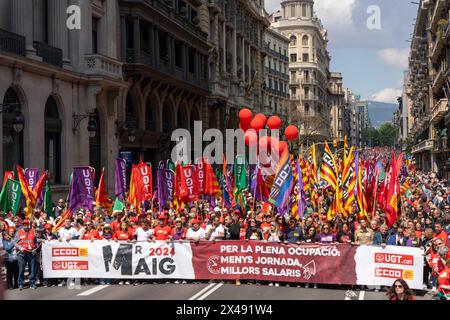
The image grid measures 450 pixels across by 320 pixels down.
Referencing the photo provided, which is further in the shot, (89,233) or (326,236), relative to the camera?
A: (89,233)

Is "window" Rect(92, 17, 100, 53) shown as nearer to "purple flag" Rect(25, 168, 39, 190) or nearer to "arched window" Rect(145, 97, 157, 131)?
"arched window" Rect(145, 97, 157, 131)

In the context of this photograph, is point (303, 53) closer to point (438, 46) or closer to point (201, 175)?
point (438, 46)

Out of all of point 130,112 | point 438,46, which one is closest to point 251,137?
point 130,112

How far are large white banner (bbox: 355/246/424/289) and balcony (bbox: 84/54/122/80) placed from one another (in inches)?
739

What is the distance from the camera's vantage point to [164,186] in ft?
74.5

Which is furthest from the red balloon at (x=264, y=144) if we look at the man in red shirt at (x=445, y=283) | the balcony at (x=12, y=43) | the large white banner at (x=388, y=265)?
the man in red shirt at (x=445, y=283)

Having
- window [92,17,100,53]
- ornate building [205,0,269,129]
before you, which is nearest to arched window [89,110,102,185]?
window [92,17,100,53]

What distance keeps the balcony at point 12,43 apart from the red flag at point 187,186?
7831 millimetres

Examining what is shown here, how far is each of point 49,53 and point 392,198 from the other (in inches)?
643

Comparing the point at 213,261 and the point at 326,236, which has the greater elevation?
the point at 326,236

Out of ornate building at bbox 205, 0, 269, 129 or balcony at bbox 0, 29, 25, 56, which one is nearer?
balcony at bbox 0, 29, 25, 56

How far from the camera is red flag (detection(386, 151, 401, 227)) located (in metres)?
17.3

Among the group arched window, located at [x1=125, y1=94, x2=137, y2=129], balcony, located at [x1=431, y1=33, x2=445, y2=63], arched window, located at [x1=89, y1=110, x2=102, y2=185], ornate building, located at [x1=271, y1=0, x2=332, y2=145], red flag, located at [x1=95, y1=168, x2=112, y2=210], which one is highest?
ornate building, located at [x1=271, y1=0, x2=332, y2=145]
